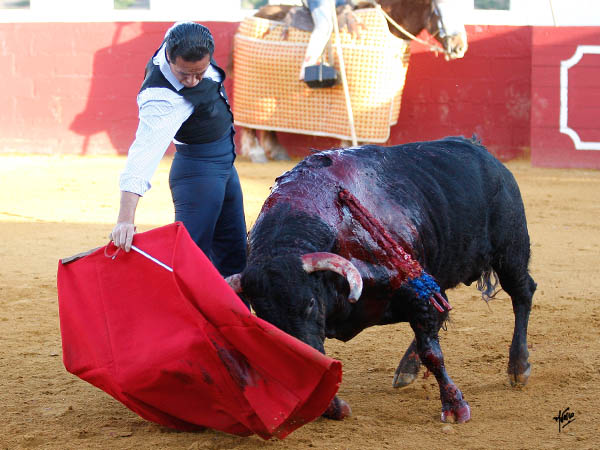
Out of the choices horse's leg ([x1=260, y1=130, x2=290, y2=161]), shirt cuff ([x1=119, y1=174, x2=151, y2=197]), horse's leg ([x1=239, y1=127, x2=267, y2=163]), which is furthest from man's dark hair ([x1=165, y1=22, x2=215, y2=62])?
horse's leg ([x1=260, y1=130, x2=290, y2=161])

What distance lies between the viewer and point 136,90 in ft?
33.9

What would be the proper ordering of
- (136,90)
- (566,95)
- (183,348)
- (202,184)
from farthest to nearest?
(136,90), (566,95), (202,184), (183,348)

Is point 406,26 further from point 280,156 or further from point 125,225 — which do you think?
point 125,225

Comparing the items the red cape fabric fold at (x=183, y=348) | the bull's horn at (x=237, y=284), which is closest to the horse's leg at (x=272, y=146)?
the red cape fabric fold at (x=183, y=348)

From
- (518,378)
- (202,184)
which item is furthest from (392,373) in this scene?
(202,184)

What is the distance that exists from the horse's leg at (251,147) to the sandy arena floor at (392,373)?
319cm

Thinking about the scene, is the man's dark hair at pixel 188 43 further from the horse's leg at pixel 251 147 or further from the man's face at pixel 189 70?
the horse's leg at pixel 251 147

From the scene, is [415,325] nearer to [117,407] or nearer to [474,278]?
[474,278]

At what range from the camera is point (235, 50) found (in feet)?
31.8

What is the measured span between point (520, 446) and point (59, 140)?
8664mm

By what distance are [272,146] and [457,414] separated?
7358 millimetres

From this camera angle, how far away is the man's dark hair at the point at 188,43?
280 cm

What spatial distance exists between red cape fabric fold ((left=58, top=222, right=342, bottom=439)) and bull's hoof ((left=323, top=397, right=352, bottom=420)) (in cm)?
35

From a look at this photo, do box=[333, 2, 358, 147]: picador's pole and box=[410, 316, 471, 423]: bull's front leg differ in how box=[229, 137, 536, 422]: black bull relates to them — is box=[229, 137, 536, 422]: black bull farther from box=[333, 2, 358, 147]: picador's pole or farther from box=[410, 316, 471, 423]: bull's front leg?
box=[333, 2, 358, 147]: picador's pole
